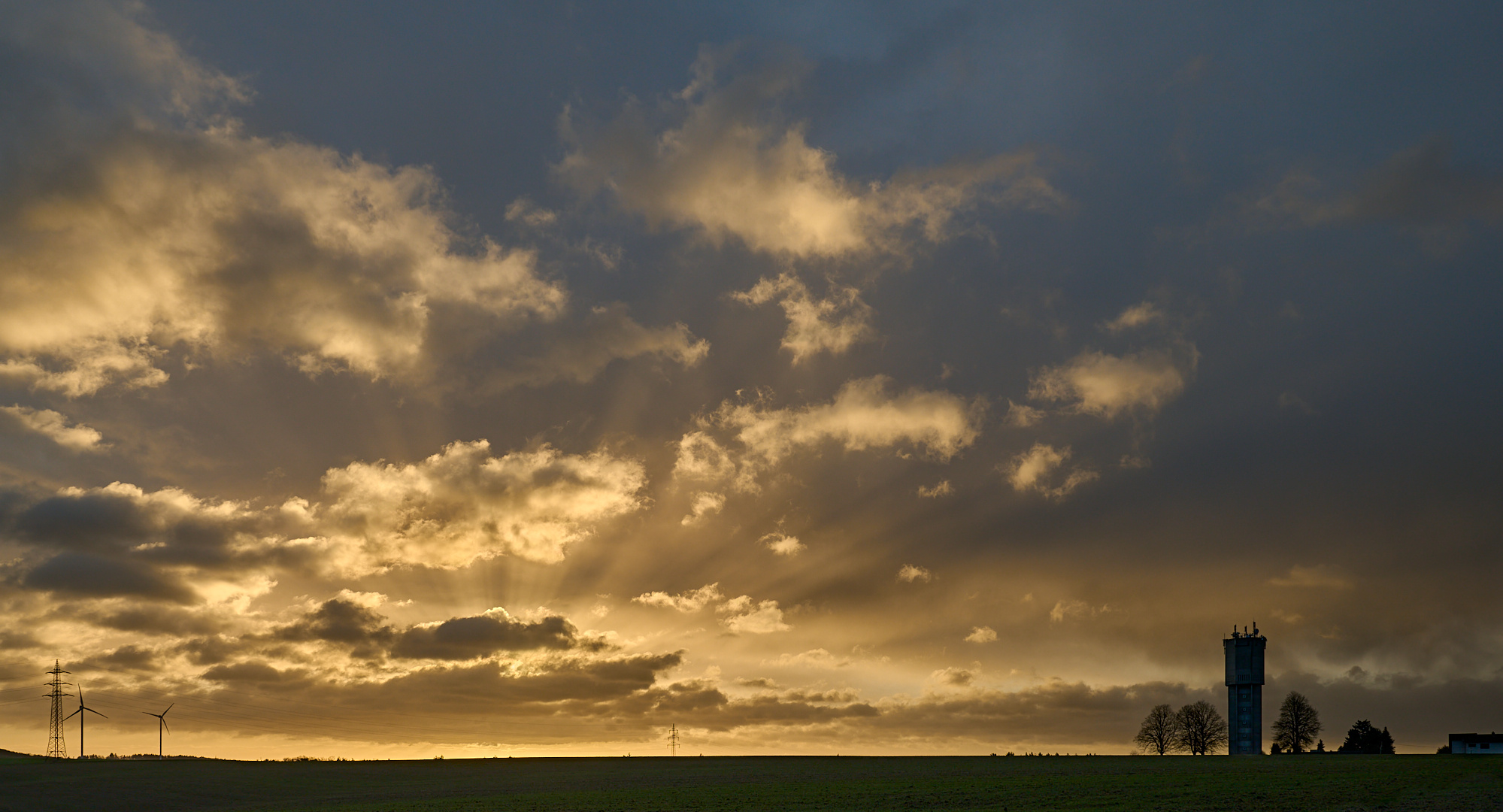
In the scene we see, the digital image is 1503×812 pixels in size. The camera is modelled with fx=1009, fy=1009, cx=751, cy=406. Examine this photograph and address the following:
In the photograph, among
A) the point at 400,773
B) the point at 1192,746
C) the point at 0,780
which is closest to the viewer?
the point at 0,780

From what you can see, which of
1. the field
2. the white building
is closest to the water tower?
the field

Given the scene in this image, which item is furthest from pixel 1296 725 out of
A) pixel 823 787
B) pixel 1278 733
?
pixel 823 787

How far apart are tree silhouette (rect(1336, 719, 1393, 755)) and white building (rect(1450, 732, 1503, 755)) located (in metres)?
10.1

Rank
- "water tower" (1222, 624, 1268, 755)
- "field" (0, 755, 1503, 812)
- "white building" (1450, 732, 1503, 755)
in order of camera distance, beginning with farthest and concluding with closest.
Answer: "white building" (1450, 732, 1503, 755) → "water tower" (1222, 624, 1268, 755) → "field" (0, 755, 1503, 812)

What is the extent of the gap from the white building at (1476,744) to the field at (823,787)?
2563 inches

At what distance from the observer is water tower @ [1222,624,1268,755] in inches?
5281

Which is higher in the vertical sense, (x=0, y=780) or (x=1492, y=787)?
(x=1492, y=787)

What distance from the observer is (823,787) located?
86.1 meters

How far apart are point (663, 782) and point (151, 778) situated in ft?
217

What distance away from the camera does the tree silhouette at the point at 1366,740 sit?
16900 cm

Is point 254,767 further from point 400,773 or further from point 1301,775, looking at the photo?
point 1301,775

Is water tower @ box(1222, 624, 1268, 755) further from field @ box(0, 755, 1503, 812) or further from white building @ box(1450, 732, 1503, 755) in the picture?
white building @ box(1450, 732, 1503, 755)

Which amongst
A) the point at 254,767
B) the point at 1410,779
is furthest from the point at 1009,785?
the point at 254,767

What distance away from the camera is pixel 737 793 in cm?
8144
